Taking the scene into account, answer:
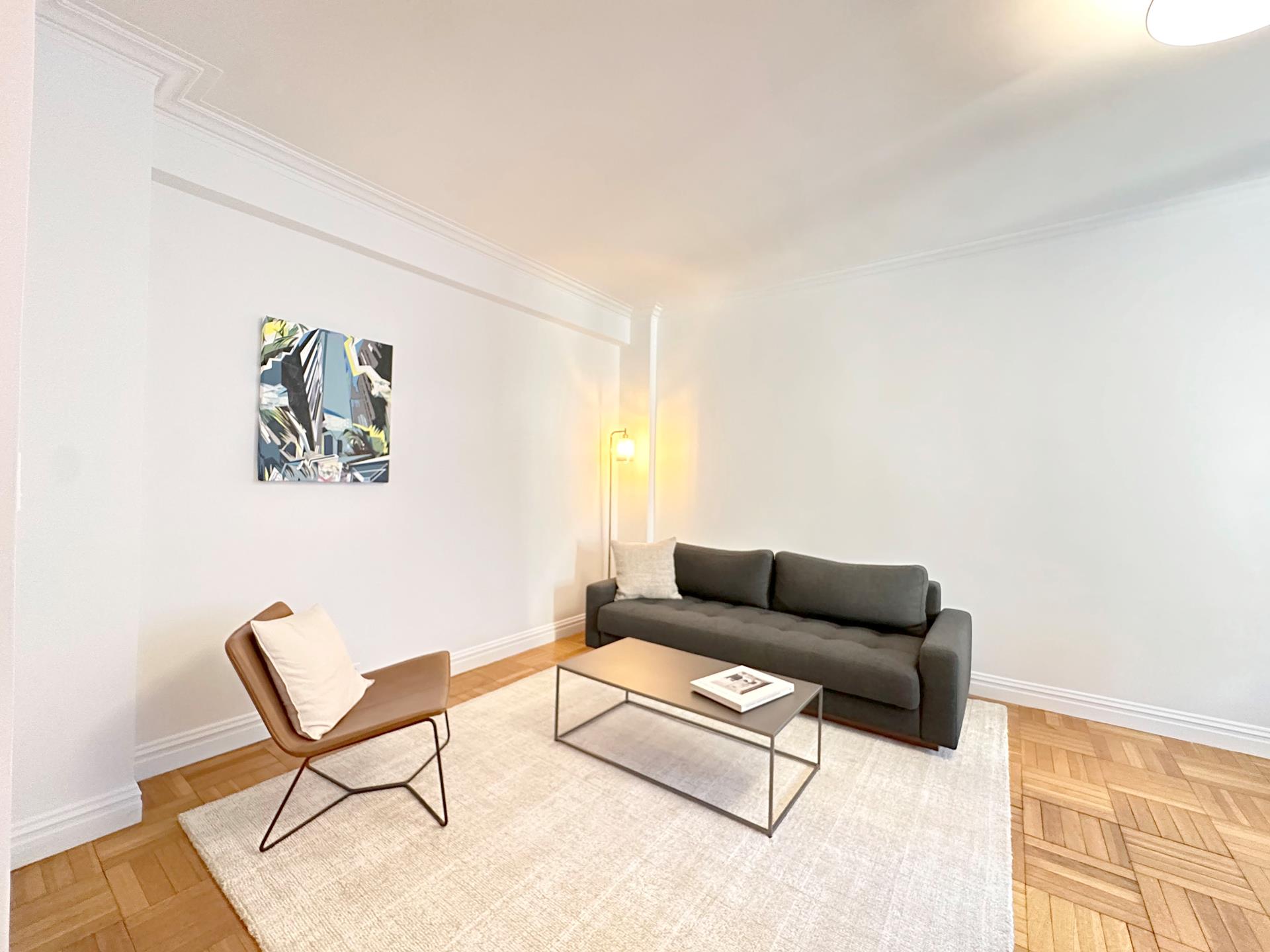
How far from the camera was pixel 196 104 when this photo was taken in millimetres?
2281

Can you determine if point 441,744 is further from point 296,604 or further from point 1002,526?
point 1002,526

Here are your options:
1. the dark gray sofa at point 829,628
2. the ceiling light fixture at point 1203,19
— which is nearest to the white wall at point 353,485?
the dark gray sofa at point 829,628

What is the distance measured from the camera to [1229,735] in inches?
110

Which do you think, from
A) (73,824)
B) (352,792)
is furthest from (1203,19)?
(73,824)

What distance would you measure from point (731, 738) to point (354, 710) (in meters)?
1.76

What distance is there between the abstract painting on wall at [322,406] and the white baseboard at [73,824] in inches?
54.4

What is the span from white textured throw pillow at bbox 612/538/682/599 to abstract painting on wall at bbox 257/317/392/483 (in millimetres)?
1797

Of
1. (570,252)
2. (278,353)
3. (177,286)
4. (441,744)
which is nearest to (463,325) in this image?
(570,252)

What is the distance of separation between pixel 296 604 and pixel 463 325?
199 centimetres

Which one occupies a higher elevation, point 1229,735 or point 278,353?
point 278,353

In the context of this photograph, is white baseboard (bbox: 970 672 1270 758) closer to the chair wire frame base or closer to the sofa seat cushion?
the sofa seat cushion

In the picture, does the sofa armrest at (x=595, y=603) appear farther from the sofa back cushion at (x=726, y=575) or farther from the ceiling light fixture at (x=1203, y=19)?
the ceiling light fixture at (x=1203, y=19)

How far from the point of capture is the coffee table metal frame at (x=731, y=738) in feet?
6.78

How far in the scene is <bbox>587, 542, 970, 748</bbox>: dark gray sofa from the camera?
8.78 ft
